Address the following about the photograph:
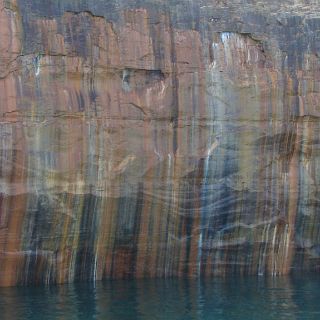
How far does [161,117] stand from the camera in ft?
48.2

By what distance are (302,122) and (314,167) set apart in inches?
37.9

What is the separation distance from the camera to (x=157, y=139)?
1463 cm

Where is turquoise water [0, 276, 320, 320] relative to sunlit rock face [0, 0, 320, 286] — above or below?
below

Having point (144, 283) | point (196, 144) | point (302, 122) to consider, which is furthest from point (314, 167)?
point (144, 283)

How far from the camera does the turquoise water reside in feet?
38.6

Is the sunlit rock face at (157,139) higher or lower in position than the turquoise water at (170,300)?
higher

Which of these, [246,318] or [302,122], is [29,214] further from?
[302,122]

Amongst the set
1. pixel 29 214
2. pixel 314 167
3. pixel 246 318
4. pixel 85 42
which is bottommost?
pixel 246 318

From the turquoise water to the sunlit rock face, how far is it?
24.4 inches

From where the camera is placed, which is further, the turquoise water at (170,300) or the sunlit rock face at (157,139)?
the sunlit rock face at (157,139)

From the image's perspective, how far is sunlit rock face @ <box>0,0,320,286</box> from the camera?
13.9 meters

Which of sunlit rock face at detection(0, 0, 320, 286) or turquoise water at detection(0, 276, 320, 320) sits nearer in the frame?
turquoise water at detection(0, 276, 320, 320)

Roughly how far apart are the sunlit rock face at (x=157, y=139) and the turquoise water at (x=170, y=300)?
0.62 metres

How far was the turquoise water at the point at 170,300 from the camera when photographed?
11.8m
